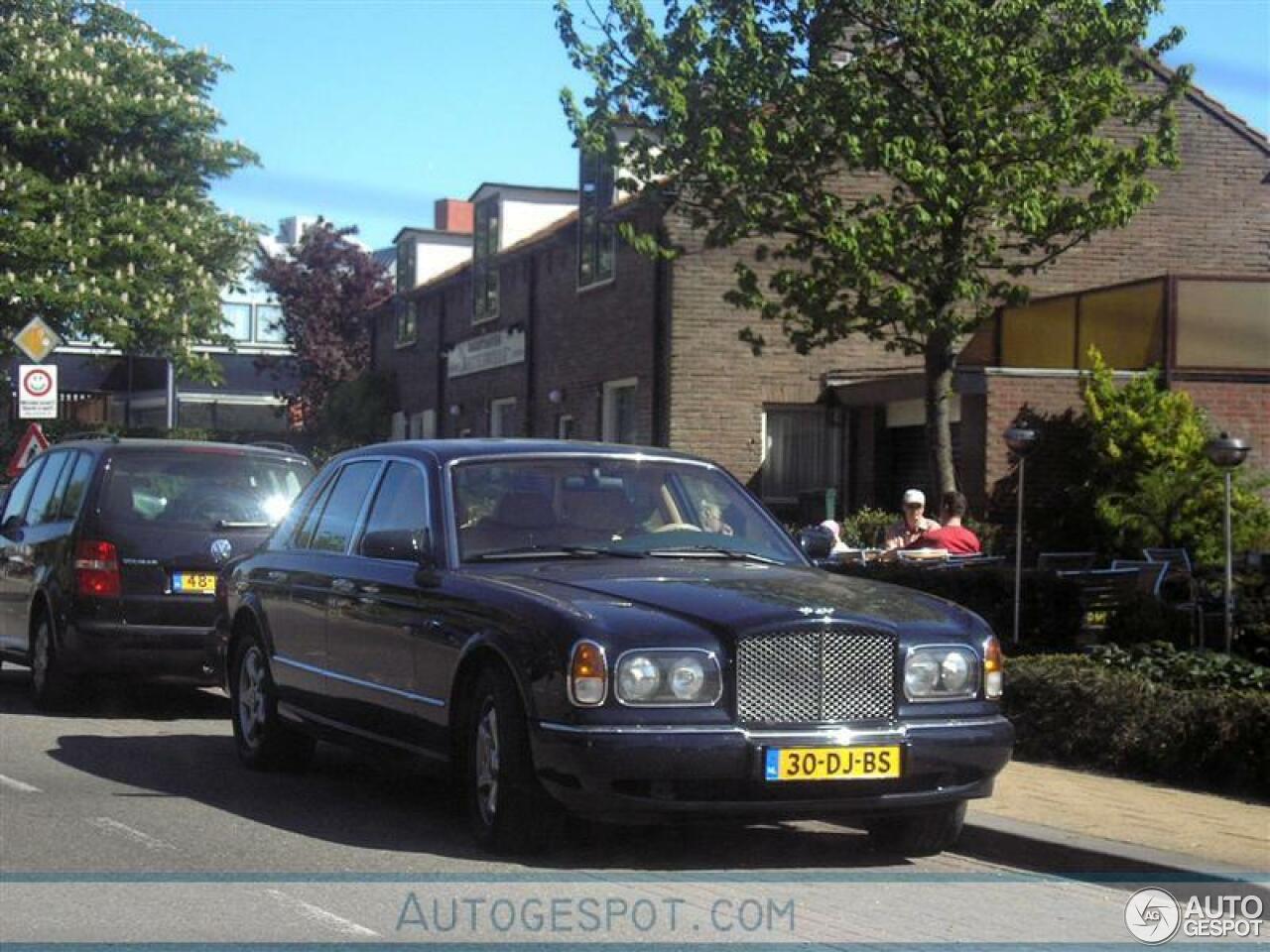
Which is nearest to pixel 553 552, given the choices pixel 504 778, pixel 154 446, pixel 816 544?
pixel 504 778

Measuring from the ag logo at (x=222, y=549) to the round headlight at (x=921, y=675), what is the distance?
615 cm

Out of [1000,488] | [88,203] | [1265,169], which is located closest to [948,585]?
[1000,488]

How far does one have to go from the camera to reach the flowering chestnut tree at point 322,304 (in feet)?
160

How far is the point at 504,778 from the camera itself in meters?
7.51

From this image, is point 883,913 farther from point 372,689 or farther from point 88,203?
point 88,203

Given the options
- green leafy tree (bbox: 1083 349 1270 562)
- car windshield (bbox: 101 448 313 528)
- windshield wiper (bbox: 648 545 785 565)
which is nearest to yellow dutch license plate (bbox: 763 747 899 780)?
windshield wiper (bbox: 648 545 785 565)

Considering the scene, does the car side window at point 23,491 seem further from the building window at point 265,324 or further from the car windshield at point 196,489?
the building window at point 265,324

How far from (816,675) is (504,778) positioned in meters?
1.26

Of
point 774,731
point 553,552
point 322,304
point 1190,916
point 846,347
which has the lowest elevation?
point 1190,916

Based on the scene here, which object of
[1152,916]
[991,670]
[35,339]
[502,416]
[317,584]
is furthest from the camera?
[502,416]

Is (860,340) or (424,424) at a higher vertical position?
(860,340)

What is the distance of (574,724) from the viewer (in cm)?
718

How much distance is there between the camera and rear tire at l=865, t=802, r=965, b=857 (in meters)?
7.95

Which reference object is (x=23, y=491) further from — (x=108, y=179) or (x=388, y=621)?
(x=108, y=179)
